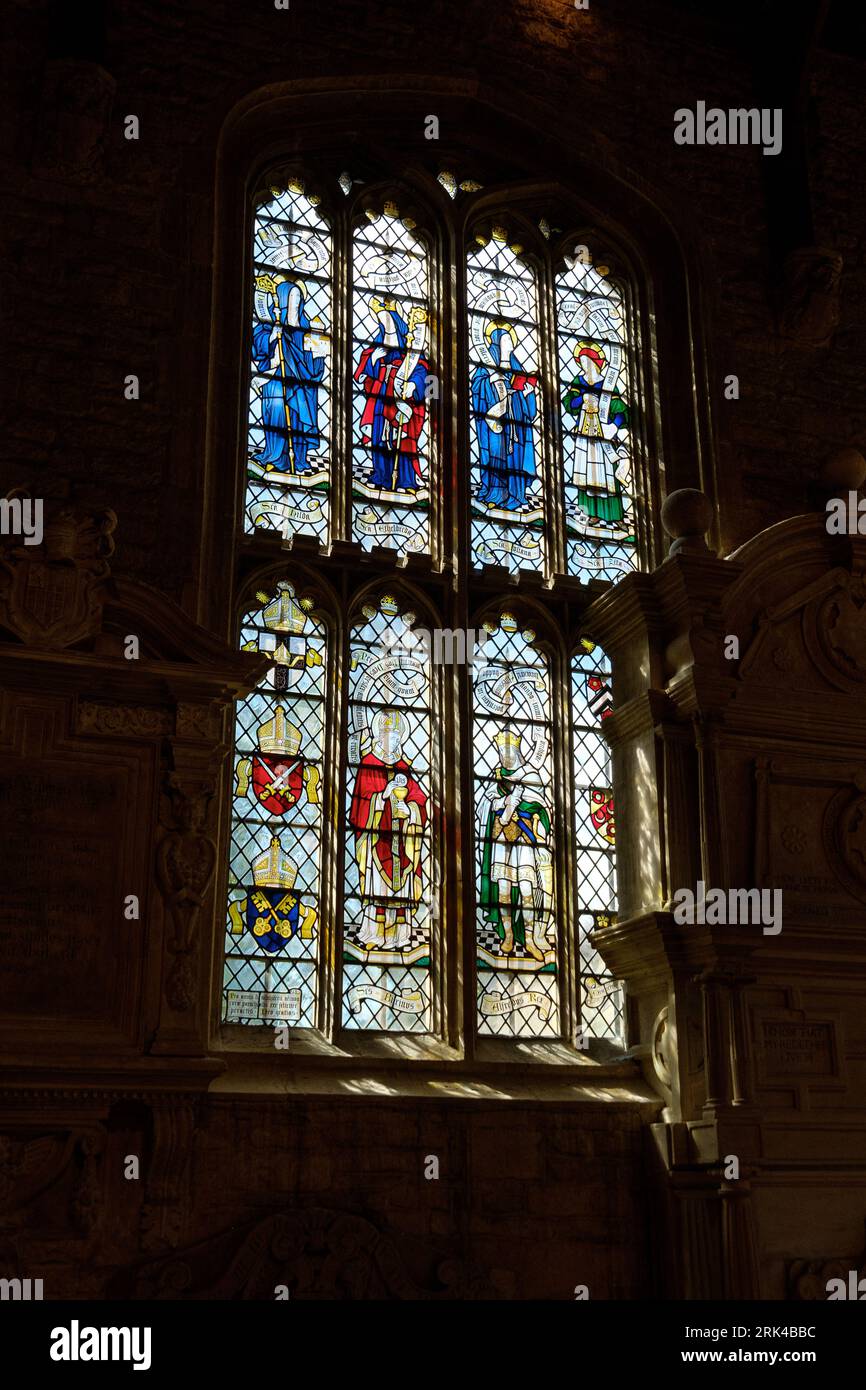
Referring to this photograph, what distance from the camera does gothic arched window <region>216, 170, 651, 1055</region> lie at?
6.58 metres

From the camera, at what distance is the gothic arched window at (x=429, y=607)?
21.6 feet

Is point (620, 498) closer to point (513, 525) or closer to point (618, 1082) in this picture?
point (513, 525)

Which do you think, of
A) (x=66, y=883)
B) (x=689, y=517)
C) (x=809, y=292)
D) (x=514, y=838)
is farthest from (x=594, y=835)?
(x=809, y=292)

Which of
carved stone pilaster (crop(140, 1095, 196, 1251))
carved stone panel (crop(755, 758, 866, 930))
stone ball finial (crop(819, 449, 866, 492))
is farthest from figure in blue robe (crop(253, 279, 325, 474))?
carved stone pilaster (crop(140, 1095, 196, 1251))

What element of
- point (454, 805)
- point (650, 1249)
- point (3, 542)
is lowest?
point (650, 1249)

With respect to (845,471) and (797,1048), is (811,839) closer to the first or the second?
(797,1048)

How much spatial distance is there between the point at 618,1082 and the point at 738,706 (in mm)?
1746

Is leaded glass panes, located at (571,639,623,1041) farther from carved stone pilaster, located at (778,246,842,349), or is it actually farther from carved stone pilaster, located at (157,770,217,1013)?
carved stone pilaster, located at (778,246,842,349)

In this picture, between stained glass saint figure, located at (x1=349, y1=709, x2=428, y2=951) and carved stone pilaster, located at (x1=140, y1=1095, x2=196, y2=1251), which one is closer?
carved stone pilaster, located at (x1=140, y1=1095, x2=196, y2=1251)

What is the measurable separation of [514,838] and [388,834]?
0.62 metres

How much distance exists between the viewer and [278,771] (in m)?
6.64

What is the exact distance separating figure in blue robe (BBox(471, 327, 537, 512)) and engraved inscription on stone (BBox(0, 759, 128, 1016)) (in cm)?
277

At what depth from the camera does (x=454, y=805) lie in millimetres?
6855

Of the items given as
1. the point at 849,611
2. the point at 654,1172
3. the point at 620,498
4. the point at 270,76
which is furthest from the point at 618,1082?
the point at 270,76
